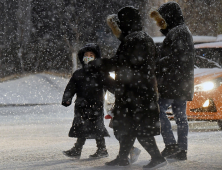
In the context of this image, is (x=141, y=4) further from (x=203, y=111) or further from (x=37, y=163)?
(x=37, y=163)

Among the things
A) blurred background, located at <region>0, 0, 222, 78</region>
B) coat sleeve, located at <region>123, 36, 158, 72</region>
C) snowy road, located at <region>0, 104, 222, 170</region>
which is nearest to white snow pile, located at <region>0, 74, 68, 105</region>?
blurred background, located at <region>0, 0, 222, 78</region>

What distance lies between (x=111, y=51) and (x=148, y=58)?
84.4 ft

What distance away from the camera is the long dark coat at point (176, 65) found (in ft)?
18.2

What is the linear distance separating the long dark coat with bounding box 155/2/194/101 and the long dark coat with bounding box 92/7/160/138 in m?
0.49

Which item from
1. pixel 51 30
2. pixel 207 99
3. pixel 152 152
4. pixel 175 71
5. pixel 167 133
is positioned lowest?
pixel 152 152

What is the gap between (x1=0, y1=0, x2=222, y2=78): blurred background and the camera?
2951 centimetres

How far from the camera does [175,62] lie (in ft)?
18.4

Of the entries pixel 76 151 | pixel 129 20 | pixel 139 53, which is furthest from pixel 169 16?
pixel 76 151

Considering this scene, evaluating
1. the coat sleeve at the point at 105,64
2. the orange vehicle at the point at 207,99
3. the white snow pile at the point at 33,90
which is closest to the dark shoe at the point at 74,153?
the coat sleeve at the point at 105,64

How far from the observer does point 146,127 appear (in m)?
5.01

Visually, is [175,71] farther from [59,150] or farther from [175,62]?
[59,150]

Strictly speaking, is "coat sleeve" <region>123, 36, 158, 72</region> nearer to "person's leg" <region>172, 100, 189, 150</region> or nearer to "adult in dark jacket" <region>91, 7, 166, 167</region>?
"adult in dark jacket" <region>91, 7, 166, 167</region>

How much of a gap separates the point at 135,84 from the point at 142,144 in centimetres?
60

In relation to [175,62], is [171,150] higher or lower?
lower
